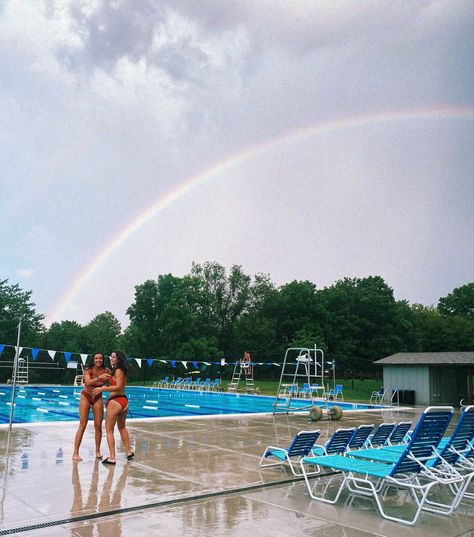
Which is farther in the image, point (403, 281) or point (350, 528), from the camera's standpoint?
point (403, 281)

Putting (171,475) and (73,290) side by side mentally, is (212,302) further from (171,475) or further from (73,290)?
(171,475)

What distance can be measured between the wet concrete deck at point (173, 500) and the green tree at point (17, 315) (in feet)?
111

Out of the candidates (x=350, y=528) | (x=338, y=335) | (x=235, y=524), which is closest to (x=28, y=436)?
(x=235, y=524)

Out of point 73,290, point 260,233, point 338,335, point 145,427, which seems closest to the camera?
point 145,427

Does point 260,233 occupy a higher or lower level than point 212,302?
higher

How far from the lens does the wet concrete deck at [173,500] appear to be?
15.4 ft

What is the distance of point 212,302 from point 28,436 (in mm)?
52784

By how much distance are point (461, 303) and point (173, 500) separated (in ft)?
250

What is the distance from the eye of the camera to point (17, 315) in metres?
43.5

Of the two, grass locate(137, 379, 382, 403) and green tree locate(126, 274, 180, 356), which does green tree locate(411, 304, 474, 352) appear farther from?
green tree locate(126, 274, 180, 356)

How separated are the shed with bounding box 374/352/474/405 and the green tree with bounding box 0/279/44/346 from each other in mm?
28443

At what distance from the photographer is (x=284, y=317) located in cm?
5734

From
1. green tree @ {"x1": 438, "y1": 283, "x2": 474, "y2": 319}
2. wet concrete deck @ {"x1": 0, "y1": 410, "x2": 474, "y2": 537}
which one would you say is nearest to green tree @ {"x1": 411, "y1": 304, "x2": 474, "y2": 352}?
green tree @ {"x1": 438, "y1": 283, "x2": 474, "y2": 319}

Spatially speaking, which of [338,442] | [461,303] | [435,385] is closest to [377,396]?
[435,385]
